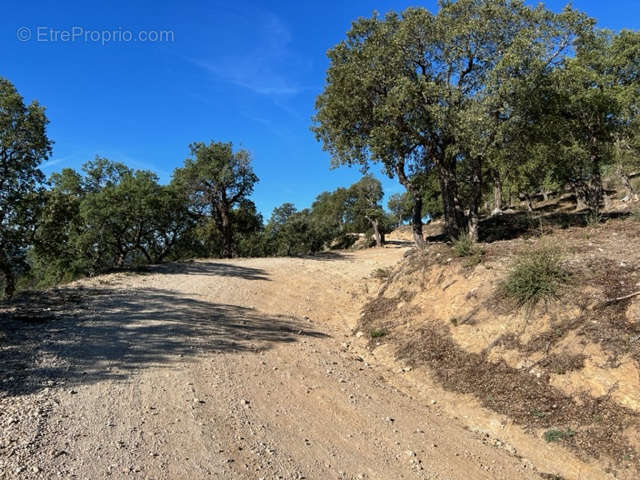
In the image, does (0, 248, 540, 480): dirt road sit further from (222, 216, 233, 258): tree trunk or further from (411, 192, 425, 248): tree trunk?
(222, 216, 233, 258): tree trunk

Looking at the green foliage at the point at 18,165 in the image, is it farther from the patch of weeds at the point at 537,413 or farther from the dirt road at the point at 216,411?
the patch of weeds at the point at 537,413

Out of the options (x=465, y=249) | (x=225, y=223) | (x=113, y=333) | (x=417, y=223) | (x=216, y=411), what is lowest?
(x=216, y=411)

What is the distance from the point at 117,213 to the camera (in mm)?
18734

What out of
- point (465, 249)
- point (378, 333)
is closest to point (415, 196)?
point (465, 249)

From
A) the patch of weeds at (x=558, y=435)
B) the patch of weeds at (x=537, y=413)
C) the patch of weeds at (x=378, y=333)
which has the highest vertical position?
the patch of weeds at (x=378, y=333)

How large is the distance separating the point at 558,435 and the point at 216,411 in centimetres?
501

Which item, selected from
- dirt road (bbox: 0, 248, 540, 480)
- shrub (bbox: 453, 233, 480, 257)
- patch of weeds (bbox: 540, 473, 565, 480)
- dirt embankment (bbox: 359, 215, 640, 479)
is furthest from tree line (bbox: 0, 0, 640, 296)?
patch of weeds (bbox: 540, 473, 565, 480)

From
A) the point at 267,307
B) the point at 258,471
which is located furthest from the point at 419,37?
the point at 258,471

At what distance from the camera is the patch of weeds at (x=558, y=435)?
509cm

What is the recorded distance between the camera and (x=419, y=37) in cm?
1410

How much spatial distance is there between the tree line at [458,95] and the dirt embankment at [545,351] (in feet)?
16.7

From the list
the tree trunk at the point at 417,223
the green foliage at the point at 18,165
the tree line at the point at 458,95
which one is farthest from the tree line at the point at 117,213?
the tree trunk at the point at 417,223

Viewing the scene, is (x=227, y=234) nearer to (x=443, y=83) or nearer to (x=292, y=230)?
(x=292, y=230)

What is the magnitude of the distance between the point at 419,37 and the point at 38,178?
621 inches
